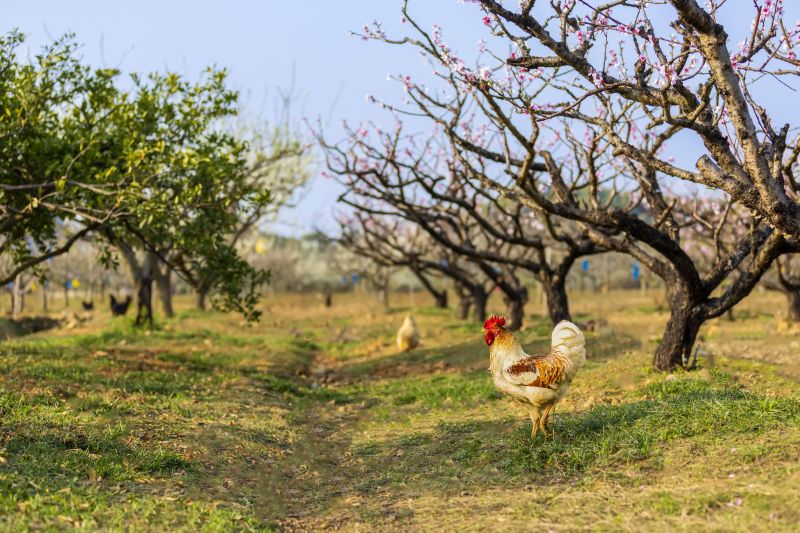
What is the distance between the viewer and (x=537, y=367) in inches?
330

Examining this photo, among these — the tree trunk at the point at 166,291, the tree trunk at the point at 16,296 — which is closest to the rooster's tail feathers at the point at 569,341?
the tree trunk at the point at 166,291

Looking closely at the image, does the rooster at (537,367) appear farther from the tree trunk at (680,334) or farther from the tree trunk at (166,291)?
the tree trunk at (166,291)

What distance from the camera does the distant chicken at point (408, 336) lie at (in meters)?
21.5

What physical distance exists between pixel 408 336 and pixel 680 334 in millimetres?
9980

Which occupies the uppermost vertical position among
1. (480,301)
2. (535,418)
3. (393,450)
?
(480,301)

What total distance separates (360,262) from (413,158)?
37478mm

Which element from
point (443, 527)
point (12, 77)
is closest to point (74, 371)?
point (12, 77)

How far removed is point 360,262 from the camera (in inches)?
2267

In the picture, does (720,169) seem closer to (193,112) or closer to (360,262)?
(193,112)

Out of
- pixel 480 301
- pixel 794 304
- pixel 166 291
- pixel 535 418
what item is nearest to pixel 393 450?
pixel 535 418

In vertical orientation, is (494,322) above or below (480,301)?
above

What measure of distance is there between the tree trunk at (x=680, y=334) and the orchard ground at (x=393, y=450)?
437 millimetres

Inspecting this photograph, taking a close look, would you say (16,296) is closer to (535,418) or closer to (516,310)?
(516,310)

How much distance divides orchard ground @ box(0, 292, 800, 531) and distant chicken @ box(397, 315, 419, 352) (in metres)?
4.87
